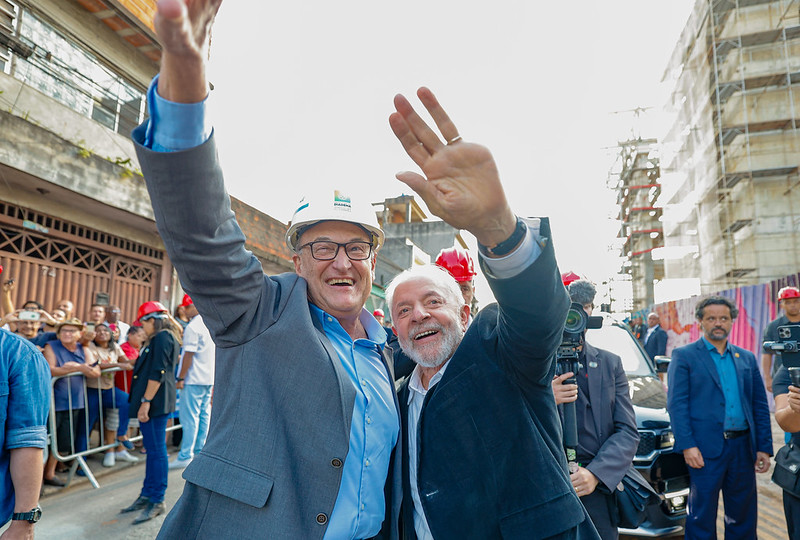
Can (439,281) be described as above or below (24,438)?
above

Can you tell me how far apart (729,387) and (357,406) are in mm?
3734

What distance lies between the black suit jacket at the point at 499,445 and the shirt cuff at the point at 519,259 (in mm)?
119

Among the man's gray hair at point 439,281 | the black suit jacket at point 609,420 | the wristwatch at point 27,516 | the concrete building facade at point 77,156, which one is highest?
the concrete building facade at point 77,156

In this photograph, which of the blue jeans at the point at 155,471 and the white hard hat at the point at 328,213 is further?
the blue jeans at the point at 155,471

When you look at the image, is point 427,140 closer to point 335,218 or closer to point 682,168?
point 335,218

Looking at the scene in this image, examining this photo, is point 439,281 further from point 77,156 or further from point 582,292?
point 77,156

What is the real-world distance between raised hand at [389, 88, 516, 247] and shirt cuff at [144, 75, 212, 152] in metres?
0.56

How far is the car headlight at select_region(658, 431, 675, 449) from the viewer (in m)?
4.18

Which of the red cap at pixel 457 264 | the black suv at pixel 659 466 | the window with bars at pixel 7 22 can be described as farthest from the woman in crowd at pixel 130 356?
the black suv at pixel 659 466

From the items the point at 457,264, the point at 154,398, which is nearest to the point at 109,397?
the point at 154,398

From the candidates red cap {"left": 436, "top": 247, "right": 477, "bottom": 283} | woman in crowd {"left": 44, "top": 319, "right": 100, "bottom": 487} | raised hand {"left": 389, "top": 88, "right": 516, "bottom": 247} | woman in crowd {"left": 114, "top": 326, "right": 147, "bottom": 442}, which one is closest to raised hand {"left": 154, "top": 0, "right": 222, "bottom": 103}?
raised hand {"left": 389, "top": 88, "right": 516, "bottom": 247}

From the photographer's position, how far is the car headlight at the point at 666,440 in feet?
13.7

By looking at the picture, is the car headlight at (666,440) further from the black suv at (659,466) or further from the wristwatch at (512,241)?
the wristwatch at (512,241)

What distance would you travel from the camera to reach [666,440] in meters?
4.21
